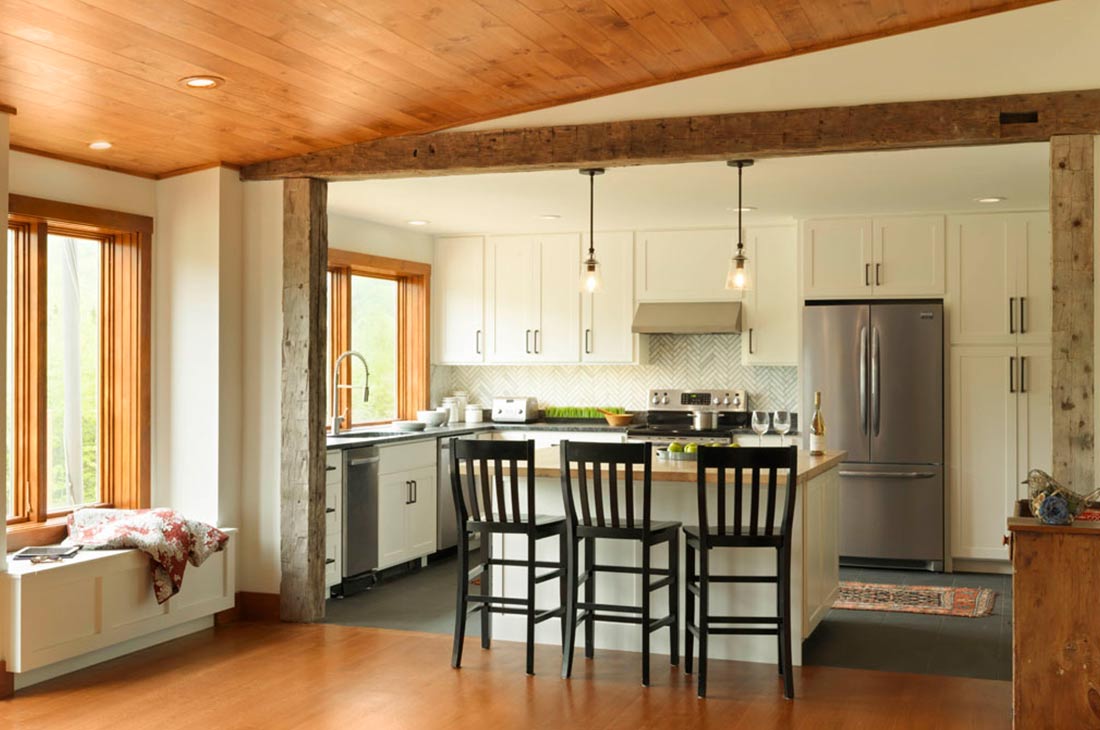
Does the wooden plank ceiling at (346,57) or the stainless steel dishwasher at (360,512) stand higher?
the wooden plank ceiling at (346,57)

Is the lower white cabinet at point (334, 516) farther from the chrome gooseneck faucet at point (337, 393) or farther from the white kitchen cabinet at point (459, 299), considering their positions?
the white kitchen cabinet at point (459, 299)

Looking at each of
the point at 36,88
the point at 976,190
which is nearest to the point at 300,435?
the point at 36,88

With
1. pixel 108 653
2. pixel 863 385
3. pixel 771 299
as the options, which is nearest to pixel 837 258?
pixel 771 299

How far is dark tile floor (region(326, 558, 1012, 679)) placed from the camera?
5184 mm

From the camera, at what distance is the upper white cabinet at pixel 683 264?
26.9ft

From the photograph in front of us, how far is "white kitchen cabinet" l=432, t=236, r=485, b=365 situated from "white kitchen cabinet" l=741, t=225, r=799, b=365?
6.70ft

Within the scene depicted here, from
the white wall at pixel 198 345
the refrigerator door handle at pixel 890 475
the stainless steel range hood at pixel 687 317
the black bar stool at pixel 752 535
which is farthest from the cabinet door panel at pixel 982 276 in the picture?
the white wall at pixel 198 345

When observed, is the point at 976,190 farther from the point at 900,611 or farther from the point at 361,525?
the point at 361,525

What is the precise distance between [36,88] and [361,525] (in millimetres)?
3196

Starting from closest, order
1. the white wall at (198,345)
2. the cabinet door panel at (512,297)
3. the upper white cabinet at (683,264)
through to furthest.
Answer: the white wall at (198,345) → the upper white cabinet at (683,264) → the cabinet door panel at (512,297)

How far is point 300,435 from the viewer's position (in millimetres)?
5828

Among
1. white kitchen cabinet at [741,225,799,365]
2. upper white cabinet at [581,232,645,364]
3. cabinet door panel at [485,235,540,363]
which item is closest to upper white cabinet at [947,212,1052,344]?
white kitchen cabinet at [741,225,799,365]

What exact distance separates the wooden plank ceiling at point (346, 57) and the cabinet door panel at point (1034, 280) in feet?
10.3

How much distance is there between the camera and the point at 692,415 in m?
8.55
